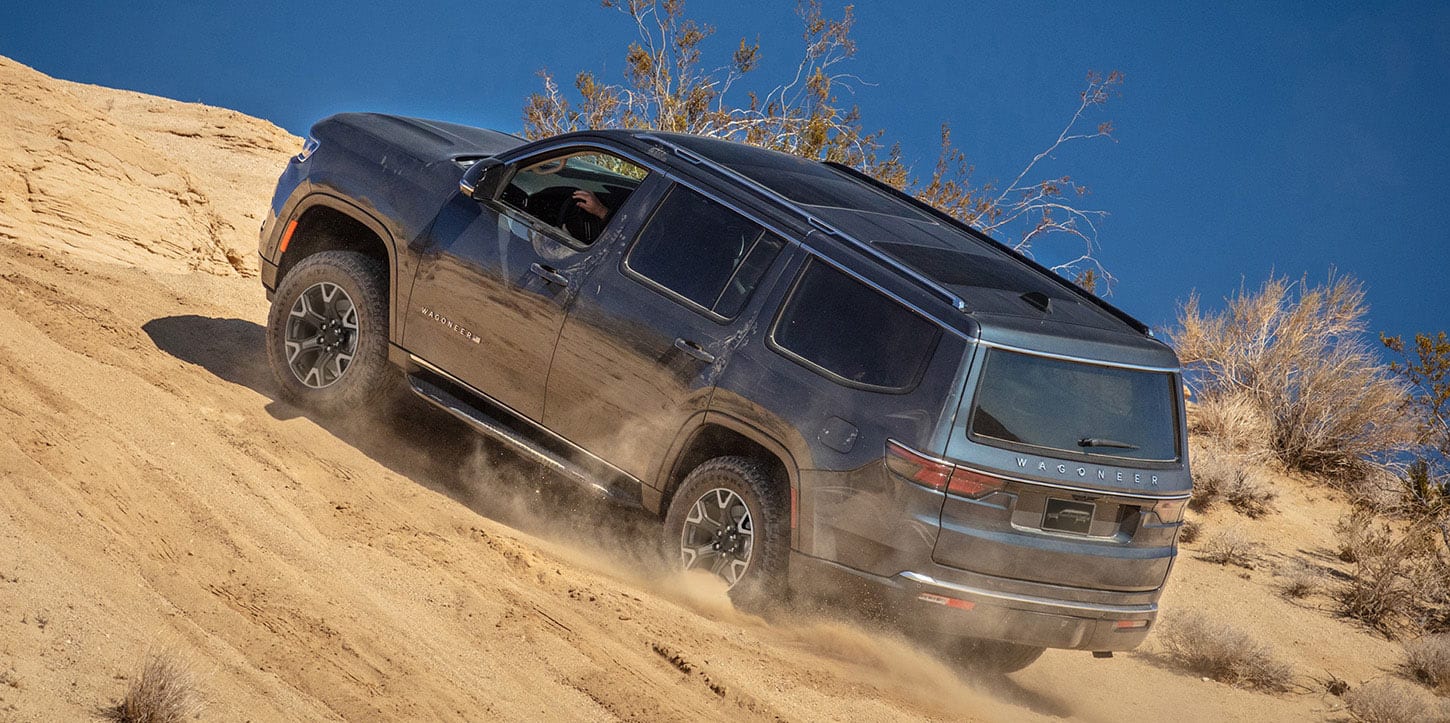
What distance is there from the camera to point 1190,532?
35.4 feet

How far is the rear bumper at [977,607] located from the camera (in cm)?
550

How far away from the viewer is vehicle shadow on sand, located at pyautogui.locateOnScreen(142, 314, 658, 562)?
7.06 metres

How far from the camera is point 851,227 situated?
6.17m

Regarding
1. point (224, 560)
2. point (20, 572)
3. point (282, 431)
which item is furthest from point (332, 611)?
point (282, 431)

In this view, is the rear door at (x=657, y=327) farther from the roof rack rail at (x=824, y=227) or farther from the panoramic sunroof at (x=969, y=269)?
the panoramic sunroof at (x=969, y=269)

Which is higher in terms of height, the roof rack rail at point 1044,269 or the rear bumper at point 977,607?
the roof rack rail at point 1044,269

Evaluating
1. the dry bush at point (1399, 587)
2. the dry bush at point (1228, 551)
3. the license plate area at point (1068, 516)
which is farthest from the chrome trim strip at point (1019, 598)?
the dry bush at point (1228, 551)

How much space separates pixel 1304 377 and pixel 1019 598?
911 cm

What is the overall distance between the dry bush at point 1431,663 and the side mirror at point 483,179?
6.39m

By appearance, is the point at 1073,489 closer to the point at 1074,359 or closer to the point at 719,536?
the point at 1074,359

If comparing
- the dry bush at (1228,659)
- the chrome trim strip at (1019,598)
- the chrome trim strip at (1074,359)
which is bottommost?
the dry bush at (1228,659)

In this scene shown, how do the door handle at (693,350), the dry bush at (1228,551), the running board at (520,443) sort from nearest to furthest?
1. the door handle at (693,350)
2. the running board at (520,443)
3. the dry bush at (1228,551)

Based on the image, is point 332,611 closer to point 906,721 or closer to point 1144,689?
point 906,721

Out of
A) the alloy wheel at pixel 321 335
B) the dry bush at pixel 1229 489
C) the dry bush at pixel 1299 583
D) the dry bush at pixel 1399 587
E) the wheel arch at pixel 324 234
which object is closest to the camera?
the alloy wheel at pixel 321 335
